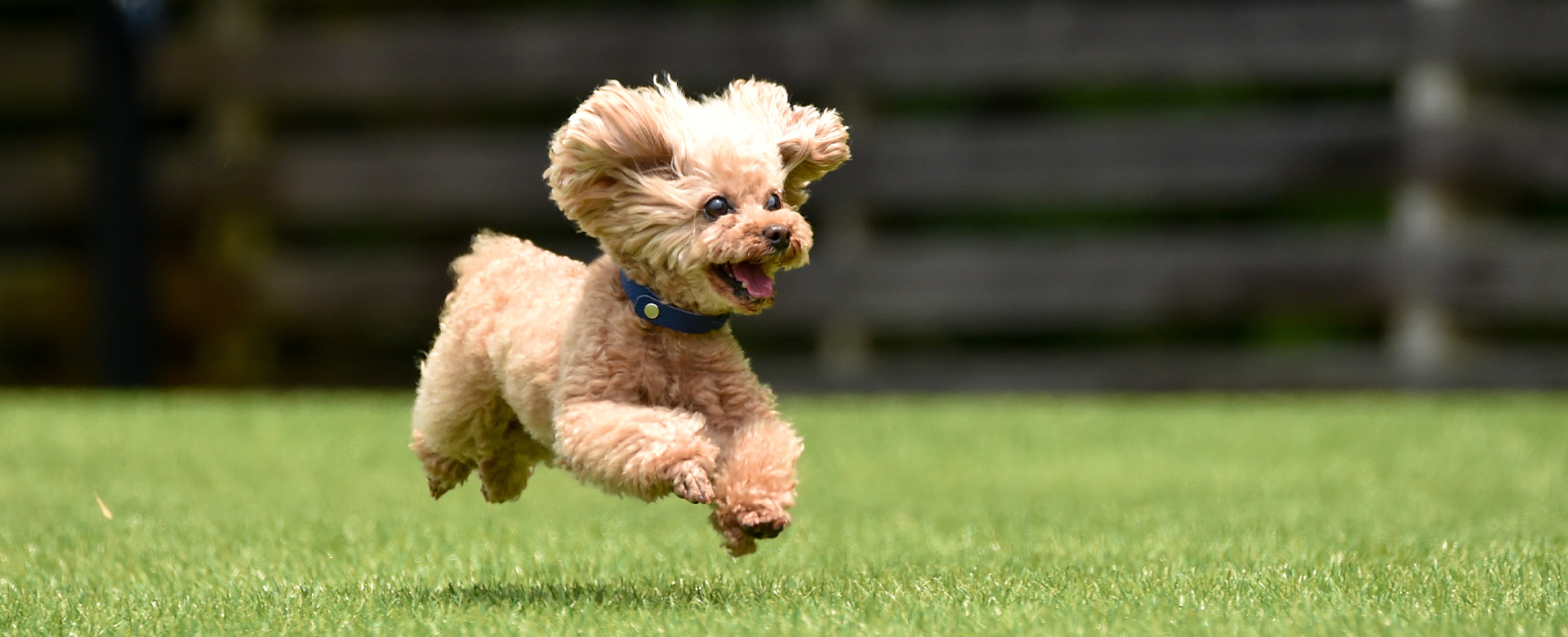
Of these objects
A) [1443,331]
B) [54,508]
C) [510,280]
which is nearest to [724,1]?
[1443,331]

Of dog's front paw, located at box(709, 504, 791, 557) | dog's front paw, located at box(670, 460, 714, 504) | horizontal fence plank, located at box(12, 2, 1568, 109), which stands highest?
horizontal fence plank, located at box(12, 2, 1568, 109)

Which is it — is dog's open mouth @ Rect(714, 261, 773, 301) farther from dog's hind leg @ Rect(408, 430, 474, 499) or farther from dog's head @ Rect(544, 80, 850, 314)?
dog's hind leg @ Rect(408, 430, 474, 499)

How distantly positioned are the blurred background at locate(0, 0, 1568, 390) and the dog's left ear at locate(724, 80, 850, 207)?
5.77m

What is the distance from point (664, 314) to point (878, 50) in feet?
20.1

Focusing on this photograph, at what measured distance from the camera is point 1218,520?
4312 millimetres

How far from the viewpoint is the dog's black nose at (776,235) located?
105 inches

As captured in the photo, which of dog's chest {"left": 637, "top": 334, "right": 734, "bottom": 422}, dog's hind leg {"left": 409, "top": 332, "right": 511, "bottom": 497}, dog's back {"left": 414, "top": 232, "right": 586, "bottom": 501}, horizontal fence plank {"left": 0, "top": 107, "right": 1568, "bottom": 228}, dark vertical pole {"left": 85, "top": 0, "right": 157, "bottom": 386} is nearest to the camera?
dog's chest {"left": 637, "top": 334, "right": 734, "bottom": 422}

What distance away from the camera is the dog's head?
Answer: 271 centimetres

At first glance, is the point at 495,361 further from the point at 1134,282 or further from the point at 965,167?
the point at 1134,282

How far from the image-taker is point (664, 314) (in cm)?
283

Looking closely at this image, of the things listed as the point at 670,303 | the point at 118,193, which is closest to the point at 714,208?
the point at 670,303

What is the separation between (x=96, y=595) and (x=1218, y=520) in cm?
253

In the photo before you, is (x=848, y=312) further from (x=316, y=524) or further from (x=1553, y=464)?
(x=316, y=524)

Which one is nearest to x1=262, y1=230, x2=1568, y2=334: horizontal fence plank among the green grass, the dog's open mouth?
the green grass
